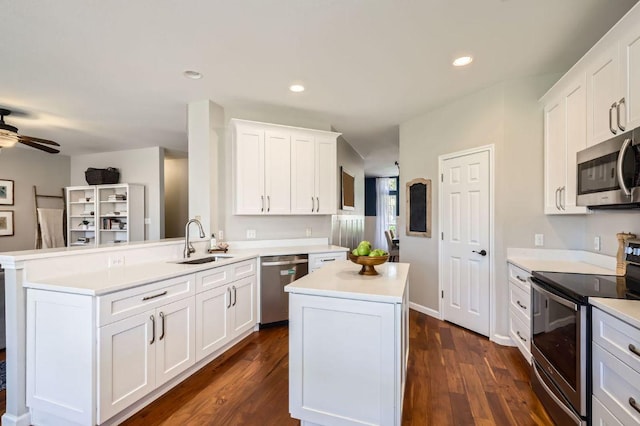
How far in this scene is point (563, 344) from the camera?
1775 mm

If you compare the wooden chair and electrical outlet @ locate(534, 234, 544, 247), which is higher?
electrical outlet @ locate(534, 234, 544, 247)

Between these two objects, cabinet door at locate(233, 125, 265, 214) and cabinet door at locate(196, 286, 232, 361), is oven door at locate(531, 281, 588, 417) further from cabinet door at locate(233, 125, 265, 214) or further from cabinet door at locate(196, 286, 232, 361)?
cabinet door at locate(233, 125, 265, 214)

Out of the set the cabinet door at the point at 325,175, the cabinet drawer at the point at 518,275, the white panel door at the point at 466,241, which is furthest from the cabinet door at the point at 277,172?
the cabinet drawer at the point at 518,275

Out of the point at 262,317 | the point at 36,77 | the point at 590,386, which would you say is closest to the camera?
the point at 590,386

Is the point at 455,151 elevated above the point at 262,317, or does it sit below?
above

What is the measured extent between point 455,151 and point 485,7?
5.94 feet

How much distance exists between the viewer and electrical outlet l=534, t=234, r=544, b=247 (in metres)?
2.97

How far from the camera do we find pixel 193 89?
10.6ft

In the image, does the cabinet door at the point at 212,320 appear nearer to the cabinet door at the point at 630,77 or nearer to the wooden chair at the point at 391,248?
the cabinet door at the point at 630,77

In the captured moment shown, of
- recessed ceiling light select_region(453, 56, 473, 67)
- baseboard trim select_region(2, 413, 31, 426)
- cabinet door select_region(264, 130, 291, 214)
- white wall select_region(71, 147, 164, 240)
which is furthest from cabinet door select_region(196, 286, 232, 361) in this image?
Result: white wall select_region(71, 147, 164, 240)

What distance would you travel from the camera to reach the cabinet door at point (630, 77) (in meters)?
1.70

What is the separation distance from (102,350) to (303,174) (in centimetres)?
277

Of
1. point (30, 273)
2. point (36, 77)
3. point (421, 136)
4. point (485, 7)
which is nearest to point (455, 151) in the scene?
point (421, 136)

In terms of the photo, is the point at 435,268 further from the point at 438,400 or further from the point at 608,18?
the point at 608,18
